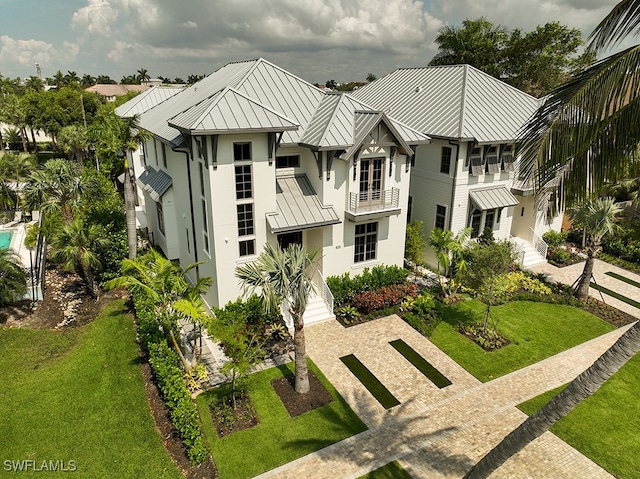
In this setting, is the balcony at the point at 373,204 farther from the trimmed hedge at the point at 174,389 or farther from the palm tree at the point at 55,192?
the palm tree at the point at 55,192

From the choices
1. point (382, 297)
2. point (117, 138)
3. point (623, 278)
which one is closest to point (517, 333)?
point (382, 297)

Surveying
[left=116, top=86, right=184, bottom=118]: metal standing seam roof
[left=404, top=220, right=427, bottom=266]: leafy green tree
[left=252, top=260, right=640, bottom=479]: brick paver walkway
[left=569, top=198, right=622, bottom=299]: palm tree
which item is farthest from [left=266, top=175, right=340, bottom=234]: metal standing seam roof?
[left=116, top=86, right=184, bottom=118]: metal standing seam roof

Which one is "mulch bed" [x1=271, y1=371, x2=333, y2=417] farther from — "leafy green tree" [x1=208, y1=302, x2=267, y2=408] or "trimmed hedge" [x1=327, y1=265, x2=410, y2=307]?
"trimmed hedge" [x1=327, y1=265, x2=410, y2=307]

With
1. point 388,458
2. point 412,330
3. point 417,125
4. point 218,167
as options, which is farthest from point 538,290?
point 218,167

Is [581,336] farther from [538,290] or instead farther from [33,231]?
[33,231]

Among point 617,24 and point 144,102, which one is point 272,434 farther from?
point 144,102

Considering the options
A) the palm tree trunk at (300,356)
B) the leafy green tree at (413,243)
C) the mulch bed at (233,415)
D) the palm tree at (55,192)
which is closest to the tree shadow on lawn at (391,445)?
the palm tree trunk at (300,356)
